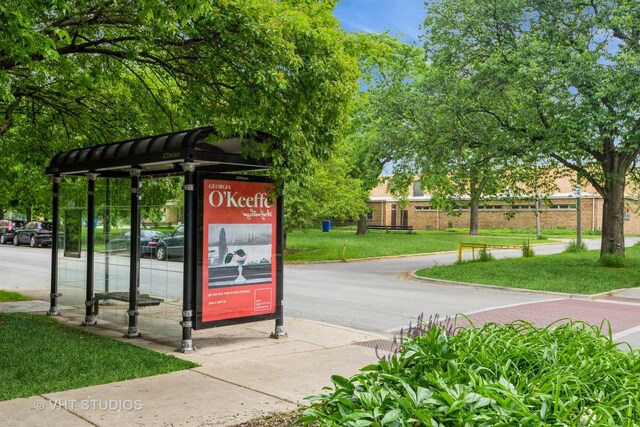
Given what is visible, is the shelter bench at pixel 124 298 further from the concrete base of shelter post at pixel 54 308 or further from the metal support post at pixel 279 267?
the metal support post at pixel 279 267

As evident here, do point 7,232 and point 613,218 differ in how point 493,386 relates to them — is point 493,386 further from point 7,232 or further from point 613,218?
A: point 7,232

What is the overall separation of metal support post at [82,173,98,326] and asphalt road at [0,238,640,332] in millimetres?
178

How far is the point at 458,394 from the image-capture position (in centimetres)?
332

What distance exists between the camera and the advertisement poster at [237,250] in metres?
8.35

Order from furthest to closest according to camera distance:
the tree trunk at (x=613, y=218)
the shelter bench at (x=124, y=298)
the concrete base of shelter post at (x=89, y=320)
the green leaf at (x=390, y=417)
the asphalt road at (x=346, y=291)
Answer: the tree trunk at (x=613, y=218), the concrete base of shelter post at (x=89, y=320), the asphalt road at (x=346, y=291), the shelter bench at (x=124, y=298), the green leaf at (x=390, y=417)

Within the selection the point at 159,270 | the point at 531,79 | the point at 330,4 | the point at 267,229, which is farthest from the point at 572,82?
the point at 159,270

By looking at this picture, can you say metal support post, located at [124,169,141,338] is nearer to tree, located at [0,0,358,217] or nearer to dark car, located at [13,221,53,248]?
tree, located at [0,0,358,217]

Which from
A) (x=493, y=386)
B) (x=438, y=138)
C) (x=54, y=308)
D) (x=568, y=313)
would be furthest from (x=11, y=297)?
(x=438, y=138)

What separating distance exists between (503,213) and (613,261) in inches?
1590

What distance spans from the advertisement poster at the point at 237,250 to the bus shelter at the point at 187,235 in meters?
0.01

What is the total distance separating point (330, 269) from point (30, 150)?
12.8 metres

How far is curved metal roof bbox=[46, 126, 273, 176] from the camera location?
25.9ft

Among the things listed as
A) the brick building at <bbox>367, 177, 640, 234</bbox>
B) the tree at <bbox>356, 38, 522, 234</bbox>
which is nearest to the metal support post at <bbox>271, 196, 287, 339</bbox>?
the tree at <bbox>356, 38, 522, 234</bbox>

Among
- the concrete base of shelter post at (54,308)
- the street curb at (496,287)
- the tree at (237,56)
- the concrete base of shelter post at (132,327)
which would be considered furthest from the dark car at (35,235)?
the concrete base of shelter post at (132,327)
